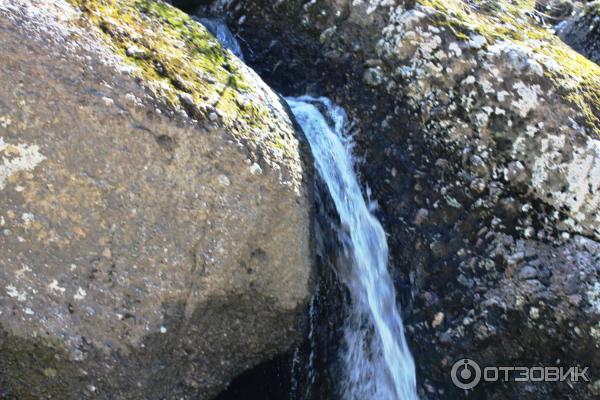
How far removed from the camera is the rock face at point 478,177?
407 cm

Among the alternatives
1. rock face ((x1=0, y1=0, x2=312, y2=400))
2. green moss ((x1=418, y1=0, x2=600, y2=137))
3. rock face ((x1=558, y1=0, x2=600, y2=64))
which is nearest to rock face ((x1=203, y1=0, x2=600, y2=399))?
green moss ((x1=418, y1=0, x2=600, y2=137))

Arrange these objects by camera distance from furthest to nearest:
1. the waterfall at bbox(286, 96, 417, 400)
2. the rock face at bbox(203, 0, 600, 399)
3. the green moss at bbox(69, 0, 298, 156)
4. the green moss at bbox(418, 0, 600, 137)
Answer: the green moss at bbox(418, 0, 600, 137), the waterfall at bbox(286, 96, 417, 400), the rock face at bbox(203, 0, 600, 399), the green moss at bbox(69, 0, 298, 156)

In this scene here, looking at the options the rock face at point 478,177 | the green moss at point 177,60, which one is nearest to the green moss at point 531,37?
the rock face at point 478,177

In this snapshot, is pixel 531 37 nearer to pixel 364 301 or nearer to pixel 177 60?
pixel 364 301

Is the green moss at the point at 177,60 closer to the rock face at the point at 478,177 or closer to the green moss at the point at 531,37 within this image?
the rock face at the point at 478,177

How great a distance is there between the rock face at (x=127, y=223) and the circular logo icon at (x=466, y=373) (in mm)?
1316

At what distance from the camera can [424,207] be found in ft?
14.9

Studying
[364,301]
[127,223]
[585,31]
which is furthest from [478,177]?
[585,31]

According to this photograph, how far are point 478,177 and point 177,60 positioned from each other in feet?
7.44

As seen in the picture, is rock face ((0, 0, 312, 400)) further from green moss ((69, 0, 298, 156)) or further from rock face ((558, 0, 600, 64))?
rock face ((558, 0, 600, 64))

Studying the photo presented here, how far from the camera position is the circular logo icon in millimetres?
4152

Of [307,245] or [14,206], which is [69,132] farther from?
[307,245]

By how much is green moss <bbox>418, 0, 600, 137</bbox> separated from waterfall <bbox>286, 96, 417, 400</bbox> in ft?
4.61

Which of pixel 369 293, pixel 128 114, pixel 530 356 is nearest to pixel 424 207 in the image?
pixel 369 293
